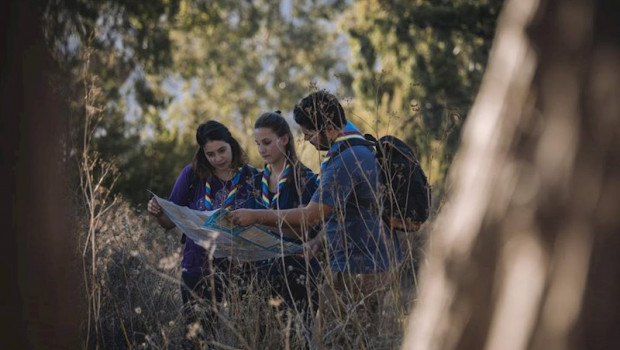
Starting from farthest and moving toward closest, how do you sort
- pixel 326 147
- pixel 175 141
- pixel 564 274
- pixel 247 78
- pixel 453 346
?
pixel 247 78 → pixel 175 141 → pixel 326 147 → pixel 453 346 → pixel 564 274

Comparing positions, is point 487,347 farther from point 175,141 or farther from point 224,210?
point 175,141

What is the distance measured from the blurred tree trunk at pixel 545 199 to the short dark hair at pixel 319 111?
2.33 meters

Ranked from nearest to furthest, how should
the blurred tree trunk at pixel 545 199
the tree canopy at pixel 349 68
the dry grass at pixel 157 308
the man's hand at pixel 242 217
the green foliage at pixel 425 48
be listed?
1. the blurred tree trunk at pixel 545 199
2. the dry grass at pixel 157 308
3. the man's hand at pixel 242 217
4. the tree canopy at pixel 349 68
5. the green foliage at pixel 425 48

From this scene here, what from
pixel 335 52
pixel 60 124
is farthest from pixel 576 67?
pixel 335 52

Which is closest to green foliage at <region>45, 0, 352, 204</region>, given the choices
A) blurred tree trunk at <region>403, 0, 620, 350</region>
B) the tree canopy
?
the tree canopy

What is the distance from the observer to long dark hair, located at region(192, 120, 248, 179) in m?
5.25

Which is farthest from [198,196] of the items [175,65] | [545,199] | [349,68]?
[175,65]

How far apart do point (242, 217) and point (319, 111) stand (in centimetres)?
54

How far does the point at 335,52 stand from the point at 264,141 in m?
33.4

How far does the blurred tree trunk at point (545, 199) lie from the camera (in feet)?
5.16

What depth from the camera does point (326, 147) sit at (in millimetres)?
4234

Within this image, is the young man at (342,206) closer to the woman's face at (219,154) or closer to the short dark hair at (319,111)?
the short dark hair at (319,111)

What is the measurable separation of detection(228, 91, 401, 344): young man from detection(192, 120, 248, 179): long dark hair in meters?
1.03

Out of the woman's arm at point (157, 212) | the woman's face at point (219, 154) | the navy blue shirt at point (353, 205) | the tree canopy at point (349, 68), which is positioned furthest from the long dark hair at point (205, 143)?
the tree canopy at point (349, 68)
